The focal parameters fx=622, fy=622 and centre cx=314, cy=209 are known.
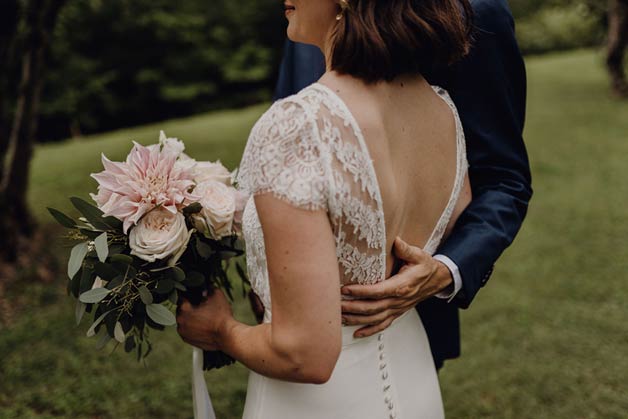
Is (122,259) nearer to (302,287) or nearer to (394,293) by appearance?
(302,287)

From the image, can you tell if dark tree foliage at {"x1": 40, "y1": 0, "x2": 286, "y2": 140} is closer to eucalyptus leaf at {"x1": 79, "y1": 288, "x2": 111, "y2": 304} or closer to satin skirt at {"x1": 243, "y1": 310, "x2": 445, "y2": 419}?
eucalyptus leaf at {"x1": 79, "y1": 288, "x2": 111, "y2": 304}

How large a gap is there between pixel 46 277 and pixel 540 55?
22992 millimetres

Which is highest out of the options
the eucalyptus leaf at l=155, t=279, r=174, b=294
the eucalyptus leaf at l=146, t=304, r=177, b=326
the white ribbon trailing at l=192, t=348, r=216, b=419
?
the eucalyptus leaf at l=155, t=279, r=174, b=294

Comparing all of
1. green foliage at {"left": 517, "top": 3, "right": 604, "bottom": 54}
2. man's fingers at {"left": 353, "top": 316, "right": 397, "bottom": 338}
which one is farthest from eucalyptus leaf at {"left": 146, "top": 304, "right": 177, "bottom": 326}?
green foliage at {"left": 517, "top": 3, "right": 604, "bottom": 54}

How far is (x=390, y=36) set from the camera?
1383mm

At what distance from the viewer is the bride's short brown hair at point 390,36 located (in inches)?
53.1

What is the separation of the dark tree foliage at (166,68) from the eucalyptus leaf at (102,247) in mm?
16866

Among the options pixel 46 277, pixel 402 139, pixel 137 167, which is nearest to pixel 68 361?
pixel 46 277

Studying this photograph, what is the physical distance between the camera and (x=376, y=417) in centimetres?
157

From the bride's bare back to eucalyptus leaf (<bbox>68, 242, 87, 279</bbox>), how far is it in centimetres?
76

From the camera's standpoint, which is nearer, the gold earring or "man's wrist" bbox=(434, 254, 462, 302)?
the gold earring

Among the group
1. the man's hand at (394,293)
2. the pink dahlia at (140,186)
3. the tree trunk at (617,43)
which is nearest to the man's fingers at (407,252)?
the man's hand at (394,293)

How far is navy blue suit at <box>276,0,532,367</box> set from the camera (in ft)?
5.80

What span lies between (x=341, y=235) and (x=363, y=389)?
458 millimetres
